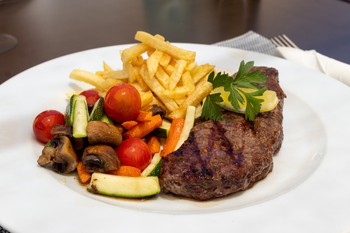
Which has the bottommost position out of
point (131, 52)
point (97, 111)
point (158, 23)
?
point (158, 23)

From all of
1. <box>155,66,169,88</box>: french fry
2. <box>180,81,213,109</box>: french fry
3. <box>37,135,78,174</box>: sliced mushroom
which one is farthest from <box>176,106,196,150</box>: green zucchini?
<box>37,135,78,174</box>: sliced mushroom

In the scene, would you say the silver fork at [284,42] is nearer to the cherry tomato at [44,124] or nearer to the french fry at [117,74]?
the french fry at [117,74]

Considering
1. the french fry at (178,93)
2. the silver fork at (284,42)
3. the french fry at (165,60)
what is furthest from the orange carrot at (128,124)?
the silver fork at (284,42)

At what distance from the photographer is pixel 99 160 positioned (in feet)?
9.82

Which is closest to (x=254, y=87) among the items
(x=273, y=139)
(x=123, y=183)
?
(x=273, y=139)

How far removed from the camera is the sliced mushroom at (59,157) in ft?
9.89

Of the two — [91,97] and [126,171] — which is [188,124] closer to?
[126,171]

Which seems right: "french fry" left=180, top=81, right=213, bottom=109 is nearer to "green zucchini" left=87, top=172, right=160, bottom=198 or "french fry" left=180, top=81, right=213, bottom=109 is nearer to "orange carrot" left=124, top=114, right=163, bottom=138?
"orange carrot" left=124, top=114, right=163, bottom=138

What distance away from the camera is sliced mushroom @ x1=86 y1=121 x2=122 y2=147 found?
121 inches

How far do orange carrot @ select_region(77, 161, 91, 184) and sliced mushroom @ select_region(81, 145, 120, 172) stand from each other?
0.04 m

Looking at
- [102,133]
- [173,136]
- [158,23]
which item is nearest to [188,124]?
[173,136]

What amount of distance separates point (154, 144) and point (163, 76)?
1.98ft

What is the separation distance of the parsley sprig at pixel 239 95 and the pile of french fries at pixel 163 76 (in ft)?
0.82

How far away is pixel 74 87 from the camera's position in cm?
417
